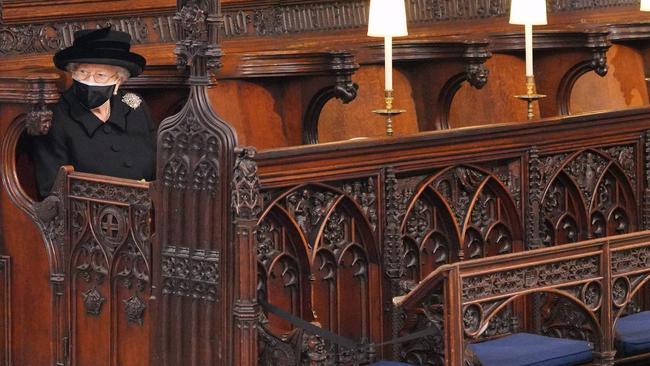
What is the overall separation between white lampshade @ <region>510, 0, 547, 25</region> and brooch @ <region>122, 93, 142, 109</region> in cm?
204

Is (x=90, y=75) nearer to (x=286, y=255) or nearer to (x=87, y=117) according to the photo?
(x=87, y=117)

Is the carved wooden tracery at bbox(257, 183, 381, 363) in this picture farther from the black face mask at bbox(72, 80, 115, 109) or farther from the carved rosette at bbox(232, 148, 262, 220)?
the black face mask at bbox(72, 80, 115, 109)

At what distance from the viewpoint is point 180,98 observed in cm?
841

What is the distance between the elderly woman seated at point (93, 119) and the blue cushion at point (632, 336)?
6.98 feet

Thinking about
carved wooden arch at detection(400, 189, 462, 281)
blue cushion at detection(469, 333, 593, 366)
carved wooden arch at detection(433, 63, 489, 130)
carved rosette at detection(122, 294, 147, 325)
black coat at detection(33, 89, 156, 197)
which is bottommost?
blue cushion at detection(469, 333, 593, 366)

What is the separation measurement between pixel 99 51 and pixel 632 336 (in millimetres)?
2514

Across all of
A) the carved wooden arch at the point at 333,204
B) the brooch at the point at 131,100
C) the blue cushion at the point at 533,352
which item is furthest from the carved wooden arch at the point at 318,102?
the blue cushion at the point at 533,352

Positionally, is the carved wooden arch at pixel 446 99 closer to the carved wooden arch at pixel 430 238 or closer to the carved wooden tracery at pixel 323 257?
the carved wooden arch at pixel 430 238

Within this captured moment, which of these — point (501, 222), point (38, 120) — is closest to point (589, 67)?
point (501, 222)

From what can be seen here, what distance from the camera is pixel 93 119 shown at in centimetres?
754

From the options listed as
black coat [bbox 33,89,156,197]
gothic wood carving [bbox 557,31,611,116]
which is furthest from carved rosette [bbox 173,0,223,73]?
gothic wood carving [bbox 557,31,611,116]

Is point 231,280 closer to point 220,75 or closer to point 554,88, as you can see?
point 220,75

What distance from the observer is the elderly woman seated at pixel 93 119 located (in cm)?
740

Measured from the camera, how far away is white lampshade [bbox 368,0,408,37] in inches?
316
